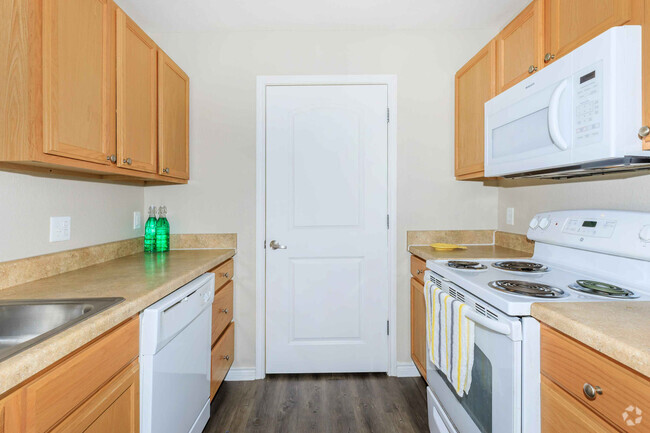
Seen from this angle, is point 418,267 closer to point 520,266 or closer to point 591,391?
point 520,266

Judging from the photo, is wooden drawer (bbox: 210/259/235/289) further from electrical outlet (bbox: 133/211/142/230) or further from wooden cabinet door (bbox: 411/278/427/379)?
wooden cabinet door (bbox: 411/278/427/379)

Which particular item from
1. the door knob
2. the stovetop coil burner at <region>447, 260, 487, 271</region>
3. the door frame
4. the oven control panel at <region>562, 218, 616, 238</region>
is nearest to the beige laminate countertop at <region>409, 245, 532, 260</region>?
the stovetop coil burner at <region>447, 260, 487, 271</region>

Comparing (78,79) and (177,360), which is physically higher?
(78,79)

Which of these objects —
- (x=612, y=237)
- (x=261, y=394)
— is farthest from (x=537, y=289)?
(x=261, y=394)

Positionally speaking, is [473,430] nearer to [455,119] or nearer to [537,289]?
[537,289]

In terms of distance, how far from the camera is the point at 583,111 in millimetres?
1120

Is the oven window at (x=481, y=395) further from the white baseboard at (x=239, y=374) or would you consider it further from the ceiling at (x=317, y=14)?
the ceiling at (x=317, y=14)

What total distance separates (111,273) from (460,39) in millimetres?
2603

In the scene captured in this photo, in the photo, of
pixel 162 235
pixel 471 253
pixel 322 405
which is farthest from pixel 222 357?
pixel 471 253

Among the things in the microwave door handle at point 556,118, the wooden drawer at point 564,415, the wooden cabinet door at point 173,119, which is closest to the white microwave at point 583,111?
the microwave door handle at point 556,118

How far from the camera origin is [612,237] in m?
1.25

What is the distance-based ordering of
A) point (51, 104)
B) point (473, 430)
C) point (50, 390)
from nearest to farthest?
point (50, 390) → point (51, 104) → point (473, 430)

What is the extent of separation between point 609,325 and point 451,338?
0.63 m

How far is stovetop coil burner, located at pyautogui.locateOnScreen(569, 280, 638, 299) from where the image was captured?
1.04m
